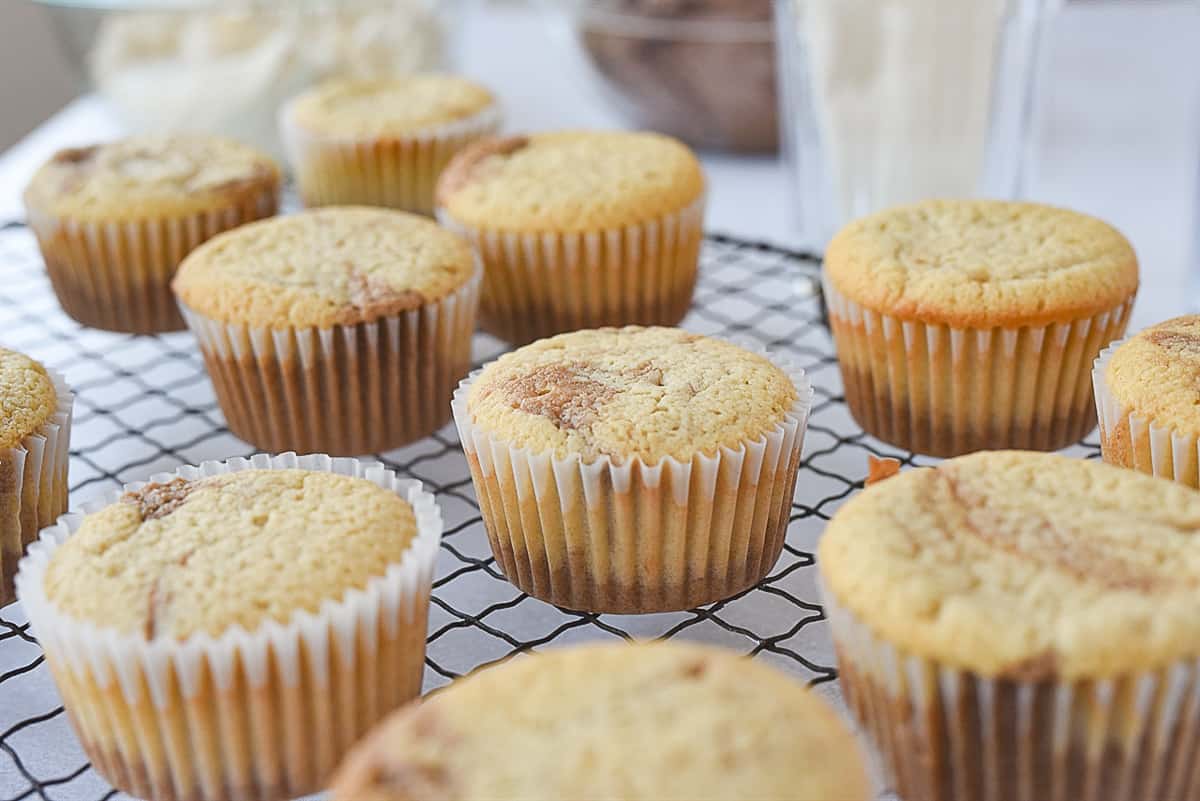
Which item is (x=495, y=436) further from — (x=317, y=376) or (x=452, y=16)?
(x=452, y=16)

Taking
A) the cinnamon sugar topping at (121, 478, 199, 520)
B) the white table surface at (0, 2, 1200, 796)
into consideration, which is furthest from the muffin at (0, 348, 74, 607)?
the white table surface at (0, 2, 1200, 796)

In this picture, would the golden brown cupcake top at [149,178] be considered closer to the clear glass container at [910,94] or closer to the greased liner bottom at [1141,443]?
the clear glass container at [910,94]

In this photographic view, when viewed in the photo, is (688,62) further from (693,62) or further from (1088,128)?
(1088,128)

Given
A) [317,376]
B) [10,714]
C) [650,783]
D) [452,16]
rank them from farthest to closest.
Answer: [452,16] < [317,376] < [10,714] < [650,783]

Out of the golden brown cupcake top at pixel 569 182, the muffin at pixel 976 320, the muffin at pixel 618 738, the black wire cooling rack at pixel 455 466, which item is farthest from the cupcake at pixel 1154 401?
the golden brown cupcake top at pixel 569 182

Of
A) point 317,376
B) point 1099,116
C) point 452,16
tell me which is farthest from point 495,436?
point 1099,116

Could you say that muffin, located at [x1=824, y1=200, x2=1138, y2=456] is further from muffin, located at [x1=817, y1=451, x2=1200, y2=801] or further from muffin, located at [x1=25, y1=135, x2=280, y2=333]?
muffin, located at [x1=25, y1=135, x2=280, y2=333]
